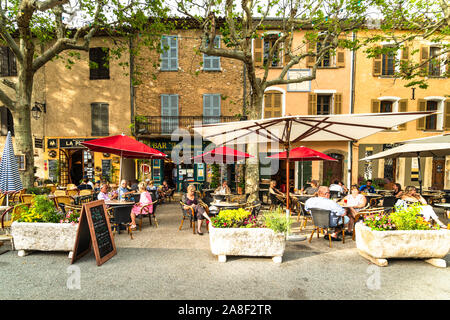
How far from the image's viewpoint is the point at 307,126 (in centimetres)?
509

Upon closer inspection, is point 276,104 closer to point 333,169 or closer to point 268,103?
point 268,103

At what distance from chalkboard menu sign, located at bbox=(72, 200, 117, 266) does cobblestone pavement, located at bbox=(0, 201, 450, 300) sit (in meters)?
0.15

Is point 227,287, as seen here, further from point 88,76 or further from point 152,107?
point 88,76

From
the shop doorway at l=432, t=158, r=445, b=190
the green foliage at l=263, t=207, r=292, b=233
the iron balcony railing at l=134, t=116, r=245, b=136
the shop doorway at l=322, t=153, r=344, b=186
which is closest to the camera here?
the green foliage at l=263, t=207, r=292, b=233

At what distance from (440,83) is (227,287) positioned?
17.1 meters

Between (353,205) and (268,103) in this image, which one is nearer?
(353,205)

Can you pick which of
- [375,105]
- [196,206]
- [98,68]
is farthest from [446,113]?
[98,68]

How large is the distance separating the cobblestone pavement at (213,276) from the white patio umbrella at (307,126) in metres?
1.34

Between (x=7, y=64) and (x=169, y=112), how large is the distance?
31.7 ft

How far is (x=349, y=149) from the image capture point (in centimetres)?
1288

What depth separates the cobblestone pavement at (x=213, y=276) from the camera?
9.73 ft

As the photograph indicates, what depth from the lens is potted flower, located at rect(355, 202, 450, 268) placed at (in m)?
3.72

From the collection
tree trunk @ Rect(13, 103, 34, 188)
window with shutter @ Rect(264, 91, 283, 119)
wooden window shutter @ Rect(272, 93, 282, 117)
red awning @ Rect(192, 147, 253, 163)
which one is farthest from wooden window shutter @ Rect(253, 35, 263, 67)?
tree trunk @ Rect(13, 103, 34, 188)

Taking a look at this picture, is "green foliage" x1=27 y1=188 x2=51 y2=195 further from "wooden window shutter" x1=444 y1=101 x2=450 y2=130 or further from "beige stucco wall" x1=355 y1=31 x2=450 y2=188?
"wooden window shutter" x1=444 y1=101 x2=450 y2=130
